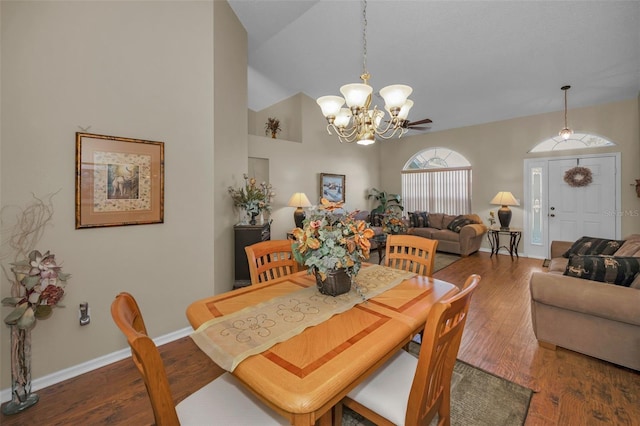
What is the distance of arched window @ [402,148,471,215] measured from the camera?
22.0ft

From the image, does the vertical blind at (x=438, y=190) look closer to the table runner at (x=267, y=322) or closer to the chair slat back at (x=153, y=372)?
the table runner at (x=267, y=322)

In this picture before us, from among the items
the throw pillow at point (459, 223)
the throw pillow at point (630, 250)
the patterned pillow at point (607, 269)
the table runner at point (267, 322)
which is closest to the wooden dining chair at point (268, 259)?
the table runner at point (267, 322)

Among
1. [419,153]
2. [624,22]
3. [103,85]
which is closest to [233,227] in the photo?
[103,85]

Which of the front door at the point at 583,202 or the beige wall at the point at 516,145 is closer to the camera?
the beige wall at the point at 516,145

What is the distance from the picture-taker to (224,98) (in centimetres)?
291

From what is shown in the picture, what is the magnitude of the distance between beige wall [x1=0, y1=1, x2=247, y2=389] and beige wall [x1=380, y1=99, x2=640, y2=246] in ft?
18.9

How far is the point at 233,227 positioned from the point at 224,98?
1.45m

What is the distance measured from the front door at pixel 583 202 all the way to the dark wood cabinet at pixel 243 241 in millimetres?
5993

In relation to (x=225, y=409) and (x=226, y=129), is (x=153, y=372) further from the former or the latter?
(x=226, y=129)

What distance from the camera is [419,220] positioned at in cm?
691

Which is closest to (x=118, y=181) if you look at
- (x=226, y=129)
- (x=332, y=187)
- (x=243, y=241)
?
(x=226, y=129)

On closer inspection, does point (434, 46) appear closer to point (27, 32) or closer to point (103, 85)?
point (103, 85)

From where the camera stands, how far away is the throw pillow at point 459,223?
6.04m

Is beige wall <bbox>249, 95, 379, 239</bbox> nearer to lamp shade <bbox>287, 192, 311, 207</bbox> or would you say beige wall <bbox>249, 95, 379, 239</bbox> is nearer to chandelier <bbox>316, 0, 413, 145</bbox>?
lamp shade <bbox>287, 192, 311, 207</bbox>
